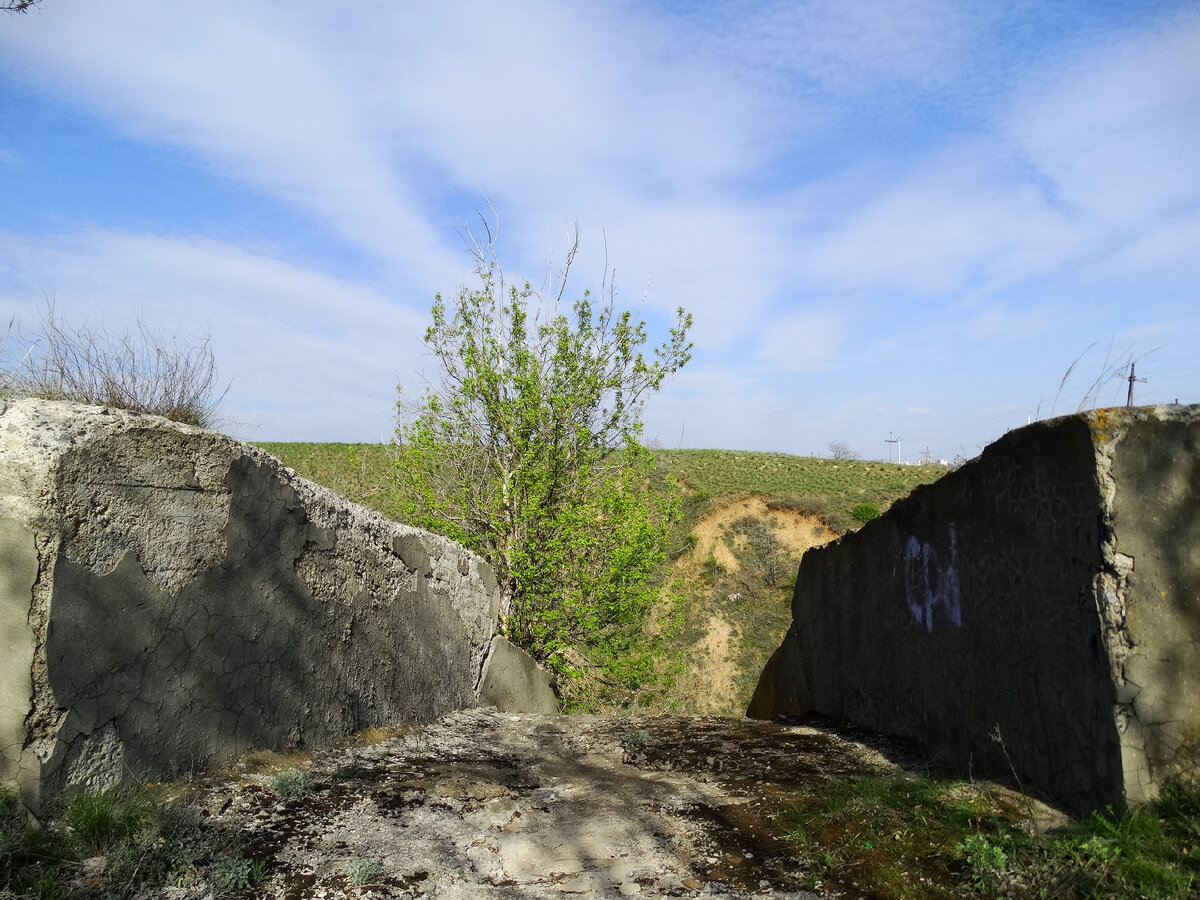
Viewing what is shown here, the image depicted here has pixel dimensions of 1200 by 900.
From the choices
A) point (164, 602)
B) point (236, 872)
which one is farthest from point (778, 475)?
point (236, 872)

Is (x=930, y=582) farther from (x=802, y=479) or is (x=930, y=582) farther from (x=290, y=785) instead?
(x=802, y=479)

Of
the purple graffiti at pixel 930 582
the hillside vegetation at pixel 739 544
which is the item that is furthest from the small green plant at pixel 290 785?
the hillside vegetation at pixel 739 544

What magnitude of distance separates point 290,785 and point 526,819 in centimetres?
111

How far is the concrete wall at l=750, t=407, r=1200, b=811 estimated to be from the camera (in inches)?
123

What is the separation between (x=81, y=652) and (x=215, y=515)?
875mm

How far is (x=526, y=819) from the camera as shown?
3.78m

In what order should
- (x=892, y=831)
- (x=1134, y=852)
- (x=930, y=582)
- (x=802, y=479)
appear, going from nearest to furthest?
(x=1134, y=852) < (x=892, y=831) < (x=930, y=582) < (x=802, y=479)

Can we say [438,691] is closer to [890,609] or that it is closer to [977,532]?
[890,609]

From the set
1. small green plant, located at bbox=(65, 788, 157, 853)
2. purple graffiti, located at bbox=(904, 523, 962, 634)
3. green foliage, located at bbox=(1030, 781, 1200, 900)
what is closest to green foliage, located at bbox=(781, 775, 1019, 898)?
green foliage, located at bbox=(1030, 781, 1200, 900)

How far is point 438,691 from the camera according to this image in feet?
21.3

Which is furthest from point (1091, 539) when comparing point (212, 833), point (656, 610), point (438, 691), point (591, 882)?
point (656, 610)

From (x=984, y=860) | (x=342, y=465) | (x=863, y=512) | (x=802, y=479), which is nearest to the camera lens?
(x=984, y=860)

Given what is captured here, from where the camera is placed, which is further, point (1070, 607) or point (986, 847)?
point (1070, 607)

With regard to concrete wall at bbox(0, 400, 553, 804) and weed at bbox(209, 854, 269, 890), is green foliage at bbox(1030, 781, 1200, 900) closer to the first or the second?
weed at bbox(209, 854, 269, 890)
